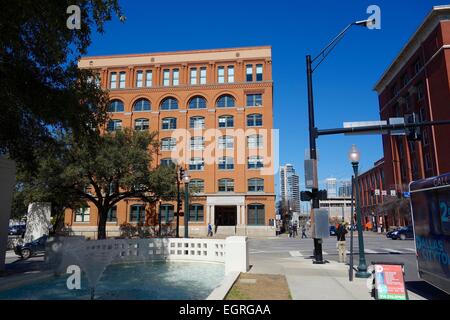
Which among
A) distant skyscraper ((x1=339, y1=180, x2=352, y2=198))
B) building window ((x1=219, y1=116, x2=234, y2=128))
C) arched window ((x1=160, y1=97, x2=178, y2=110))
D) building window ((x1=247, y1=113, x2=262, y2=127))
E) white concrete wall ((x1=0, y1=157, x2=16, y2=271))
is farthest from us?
distant skyscraper ((x1=339, y1=180, x2=352, y2=198))

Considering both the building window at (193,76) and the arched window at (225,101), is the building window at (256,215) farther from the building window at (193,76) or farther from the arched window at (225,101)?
the building window at (193,76)

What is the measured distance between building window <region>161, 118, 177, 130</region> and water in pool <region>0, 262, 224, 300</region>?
1541 inches

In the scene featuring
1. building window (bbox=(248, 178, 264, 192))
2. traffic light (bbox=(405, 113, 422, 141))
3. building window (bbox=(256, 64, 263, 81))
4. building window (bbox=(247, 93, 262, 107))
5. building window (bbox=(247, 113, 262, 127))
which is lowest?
traffic light (bbox=(405, 113, 422, 141))

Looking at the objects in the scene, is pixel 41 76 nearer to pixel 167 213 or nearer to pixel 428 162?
pixel 167 213

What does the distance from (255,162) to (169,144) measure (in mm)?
13406

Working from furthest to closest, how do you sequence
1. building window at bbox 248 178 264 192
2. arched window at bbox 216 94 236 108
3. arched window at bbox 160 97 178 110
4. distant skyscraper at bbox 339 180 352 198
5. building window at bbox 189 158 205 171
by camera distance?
distant skyscraper at bbox 339 180 352 198, arched window at bbox 160 97 178 110, arched window at bbox 216 94 236 108, building window at bbox 189 158 205 171, building window at bbox 248 178 264 192

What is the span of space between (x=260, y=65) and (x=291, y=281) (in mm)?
45413

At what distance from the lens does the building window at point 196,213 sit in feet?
165

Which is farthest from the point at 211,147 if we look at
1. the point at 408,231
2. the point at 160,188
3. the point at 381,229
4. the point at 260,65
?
the point at 381,229

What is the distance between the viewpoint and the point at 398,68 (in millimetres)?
58906

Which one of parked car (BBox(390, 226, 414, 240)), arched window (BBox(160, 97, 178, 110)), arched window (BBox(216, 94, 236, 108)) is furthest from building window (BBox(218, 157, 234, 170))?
parked car (BBox(390, 226, 414, 240))

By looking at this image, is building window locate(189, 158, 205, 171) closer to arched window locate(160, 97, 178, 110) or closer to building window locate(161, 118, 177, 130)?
building window locate(161, 118, 177, 130)

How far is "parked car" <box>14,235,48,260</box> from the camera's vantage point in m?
19.9

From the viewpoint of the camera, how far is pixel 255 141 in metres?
50.2
